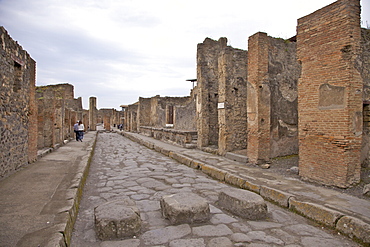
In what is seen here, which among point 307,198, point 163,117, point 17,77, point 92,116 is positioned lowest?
point 307,198

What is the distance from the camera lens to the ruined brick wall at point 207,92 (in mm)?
10703

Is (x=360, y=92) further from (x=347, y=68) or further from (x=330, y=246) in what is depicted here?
(x=330, y=246)

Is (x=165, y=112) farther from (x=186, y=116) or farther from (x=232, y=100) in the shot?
(x=232, y=100)

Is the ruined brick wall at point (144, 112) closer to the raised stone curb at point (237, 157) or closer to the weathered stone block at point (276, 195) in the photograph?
the raised stone curb at point (237, 157)

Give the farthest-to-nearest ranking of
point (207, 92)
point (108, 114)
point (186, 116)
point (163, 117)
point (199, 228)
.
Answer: point (108, 114) < point (163, 117) < point (186, 116) < point (207, 92) < point (199, 228)

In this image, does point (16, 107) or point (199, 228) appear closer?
point (199, 228)

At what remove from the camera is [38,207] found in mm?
3422

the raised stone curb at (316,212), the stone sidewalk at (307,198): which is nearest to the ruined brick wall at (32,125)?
the stone sidewalk at (307,198)

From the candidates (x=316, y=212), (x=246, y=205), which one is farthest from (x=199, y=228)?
(x=316, y=212)

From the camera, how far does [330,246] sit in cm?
298

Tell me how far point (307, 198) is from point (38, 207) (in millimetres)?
4263

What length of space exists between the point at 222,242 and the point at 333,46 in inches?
179

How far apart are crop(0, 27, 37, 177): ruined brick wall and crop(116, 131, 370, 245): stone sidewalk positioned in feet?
16.1

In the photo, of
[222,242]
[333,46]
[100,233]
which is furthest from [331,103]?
[100,233]
